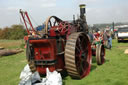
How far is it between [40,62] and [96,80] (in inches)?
74.8

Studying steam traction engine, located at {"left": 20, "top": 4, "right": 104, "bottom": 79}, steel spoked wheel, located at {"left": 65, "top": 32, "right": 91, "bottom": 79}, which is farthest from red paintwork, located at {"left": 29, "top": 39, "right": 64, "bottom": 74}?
steel spoked wheel, located at {"left": 65, "top": 32, "right": 91, "bottom": 79}

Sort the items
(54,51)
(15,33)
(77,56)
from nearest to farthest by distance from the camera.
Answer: (54,51)
(77,56)
(15,33)

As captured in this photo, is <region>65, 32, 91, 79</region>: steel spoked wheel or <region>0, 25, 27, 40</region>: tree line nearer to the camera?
<region>65, 32, 91, 79</region>: steel spoked wheel

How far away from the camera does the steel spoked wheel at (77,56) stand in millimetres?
4879

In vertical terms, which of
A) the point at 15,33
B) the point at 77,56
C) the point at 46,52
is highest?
the point at 46,52

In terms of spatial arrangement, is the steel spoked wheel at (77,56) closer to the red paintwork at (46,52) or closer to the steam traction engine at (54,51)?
the steam traction engine at (54,51)

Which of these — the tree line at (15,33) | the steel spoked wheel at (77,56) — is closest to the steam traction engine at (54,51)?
the steel spoked wheel at (77,56)

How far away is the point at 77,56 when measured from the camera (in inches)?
216

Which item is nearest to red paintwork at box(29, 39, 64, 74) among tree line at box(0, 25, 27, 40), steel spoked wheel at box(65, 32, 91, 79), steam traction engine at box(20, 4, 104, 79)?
steam traction engine at box(20, 4, 104, 79)

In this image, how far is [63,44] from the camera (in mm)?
5434

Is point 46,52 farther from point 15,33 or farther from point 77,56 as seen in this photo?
point 15,33

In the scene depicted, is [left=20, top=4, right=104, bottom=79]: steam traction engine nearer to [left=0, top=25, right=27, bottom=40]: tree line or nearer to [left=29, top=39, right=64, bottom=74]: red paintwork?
[left=29, top=39, right=64, bottom=74]: red paintwork

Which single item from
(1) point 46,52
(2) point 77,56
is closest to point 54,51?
(1) point 46,52

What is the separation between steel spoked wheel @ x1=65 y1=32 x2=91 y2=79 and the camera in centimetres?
488
